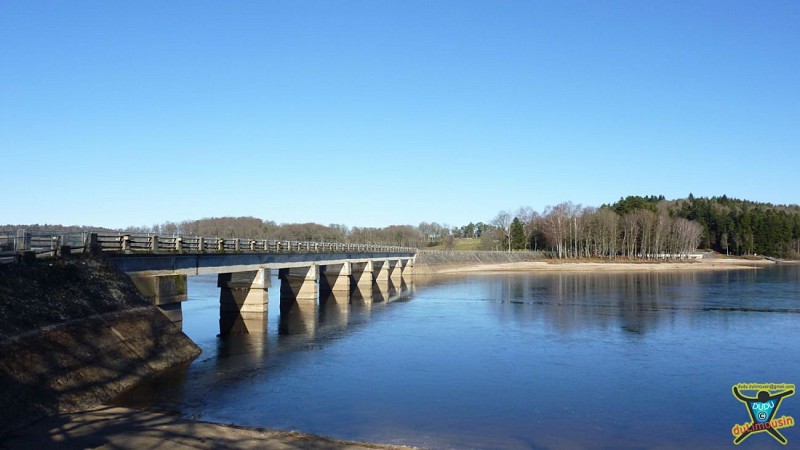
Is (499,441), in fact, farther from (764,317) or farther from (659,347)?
(764,317)

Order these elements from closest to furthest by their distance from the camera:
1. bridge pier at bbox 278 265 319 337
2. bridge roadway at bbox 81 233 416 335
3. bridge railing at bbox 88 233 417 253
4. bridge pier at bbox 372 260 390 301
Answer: bridge railing at bbox 88 233 417 253, bridge roadway at bbox 81 233 416 335, bridge pier at bbox 278 265 319 337, bridge pier at bbox 372 260 390 301

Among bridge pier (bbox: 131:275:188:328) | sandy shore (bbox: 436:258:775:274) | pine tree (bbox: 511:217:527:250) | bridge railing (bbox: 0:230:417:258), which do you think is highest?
pine tree (bbox: 511:217:527:250)

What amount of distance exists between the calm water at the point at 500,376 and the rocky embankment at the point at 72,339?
65.3 inches

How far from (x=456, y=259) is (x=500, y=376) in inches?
4634

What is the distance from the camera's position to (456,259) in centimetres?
14388

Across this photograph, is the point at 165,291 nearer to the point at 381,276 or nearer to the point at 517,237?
the point at 381,276

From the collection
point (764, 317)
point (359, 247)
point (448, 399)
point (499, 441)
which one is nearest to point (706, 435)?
point (499, 441)

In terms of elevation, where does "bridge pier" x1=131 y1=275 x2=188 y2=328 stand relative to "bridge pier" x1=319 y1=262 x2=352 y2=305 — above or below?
above

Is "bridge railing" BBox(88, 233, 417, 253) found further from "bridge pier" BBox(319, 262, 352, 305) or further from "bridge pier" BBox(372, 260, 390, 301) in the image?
"bridge pier" BBox(372, 260, 390, 301)

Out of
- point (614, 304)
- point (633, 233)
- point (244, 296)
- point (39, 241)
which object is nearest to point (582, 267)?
point (633, 233)

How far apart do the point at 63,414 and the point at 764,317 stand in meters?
49.0

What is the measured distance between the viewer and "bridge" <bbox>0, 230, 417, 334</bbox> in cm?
2858

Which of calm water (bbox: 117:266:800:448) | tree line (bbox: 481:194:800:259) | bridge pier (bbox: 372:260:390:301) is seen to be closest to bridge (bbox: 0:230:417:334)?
bridge pier (bbox: 372:260:390:301)

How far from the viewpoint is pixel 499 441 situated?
1731 centimetres
